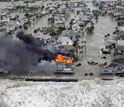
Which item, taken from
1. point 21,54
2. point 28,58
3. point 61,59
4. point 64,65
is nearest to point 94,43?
point 61,59

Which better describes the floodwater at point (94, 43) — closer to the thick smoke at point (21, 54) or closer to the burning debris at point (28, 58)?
the burning debris at point (28, 58)

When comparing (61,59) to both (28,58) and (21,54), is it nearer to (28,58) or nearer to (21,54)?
(28,58)

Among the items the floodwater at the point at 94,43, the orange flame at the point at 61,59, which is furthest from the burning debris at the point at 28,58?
the floodwater at the point at 94,43

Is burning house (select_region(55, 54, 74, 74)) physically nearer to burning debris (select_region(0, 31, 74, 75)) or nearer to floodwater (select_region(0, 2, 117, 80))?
burning debris (select_region(0, 31, 74, 75))

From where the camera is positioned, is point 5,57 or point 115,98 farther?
point 5,57

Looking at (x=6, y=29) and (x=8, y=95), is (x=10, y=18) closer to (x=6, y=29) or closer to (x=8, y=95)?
(x=6, y=29)

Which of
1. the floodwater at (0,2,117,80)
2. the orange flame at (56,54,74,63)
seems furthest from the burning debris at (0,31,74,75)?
the floodwater at (0,2,117,80)

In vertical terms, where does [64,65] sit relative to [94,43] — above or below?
below

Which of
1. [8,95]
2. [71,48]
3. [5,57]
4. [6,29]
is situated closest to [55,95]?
[8,95]
